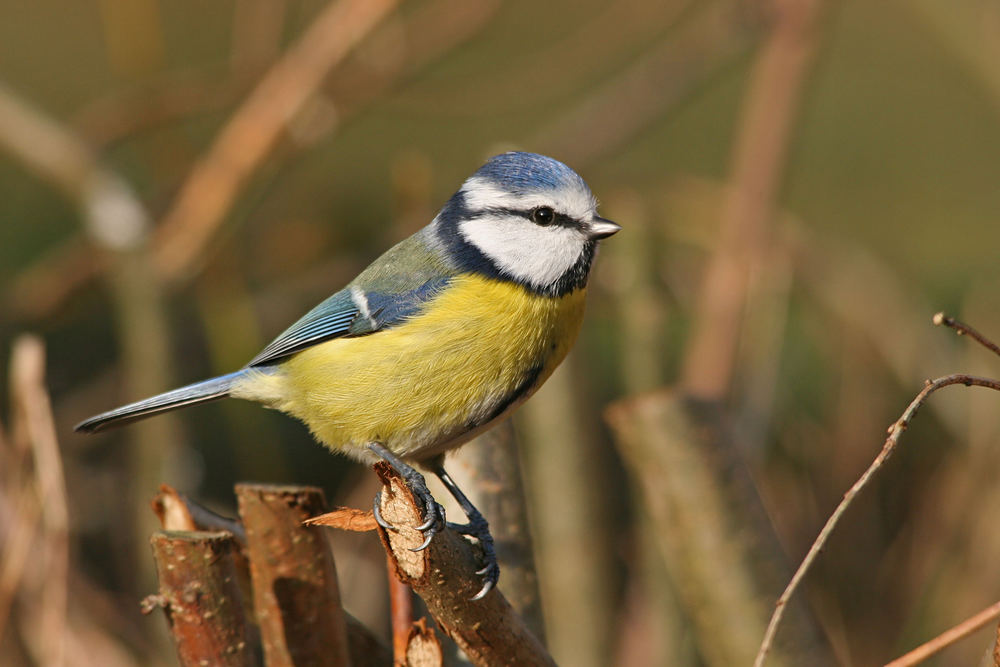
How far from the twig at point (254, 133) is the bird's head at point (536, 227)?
0.83 meters

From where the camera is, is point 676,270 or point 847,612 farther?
point 676,270

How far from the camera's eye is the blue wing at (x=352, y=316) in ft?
4.75

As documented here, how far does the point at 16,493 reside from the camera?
1.56 meters

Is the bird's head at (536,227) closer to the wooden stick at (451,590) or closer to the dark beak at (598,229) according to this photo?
the dark beak at (598,229)

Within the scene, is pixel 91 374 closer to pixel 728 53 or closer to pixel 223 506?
pixel 223 506

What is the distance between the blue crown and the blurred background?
329 mm

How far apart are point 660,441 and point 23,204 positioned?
2.45m

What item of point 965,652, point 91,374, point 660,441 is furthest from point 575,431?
point 91,374

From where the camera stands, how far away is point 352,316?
151 centimetres

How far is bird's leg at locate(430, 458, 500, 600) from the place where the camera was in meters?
1.17

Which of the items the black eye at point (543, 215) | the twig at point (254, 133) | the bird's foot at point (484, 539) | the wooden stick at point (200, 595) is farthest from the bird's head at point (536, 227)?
the twig at point (254, 133)

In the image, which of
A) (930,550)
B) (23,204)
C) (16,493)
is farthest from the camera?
(23,204)

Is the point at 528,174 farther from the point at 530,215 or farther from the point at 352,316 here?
the point at 352,316

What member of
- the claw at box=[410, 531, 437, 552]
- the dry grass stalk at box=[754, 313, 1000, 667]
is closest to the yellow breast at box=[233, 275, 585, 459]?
the claw at box=[410, 531, 437, 552]
